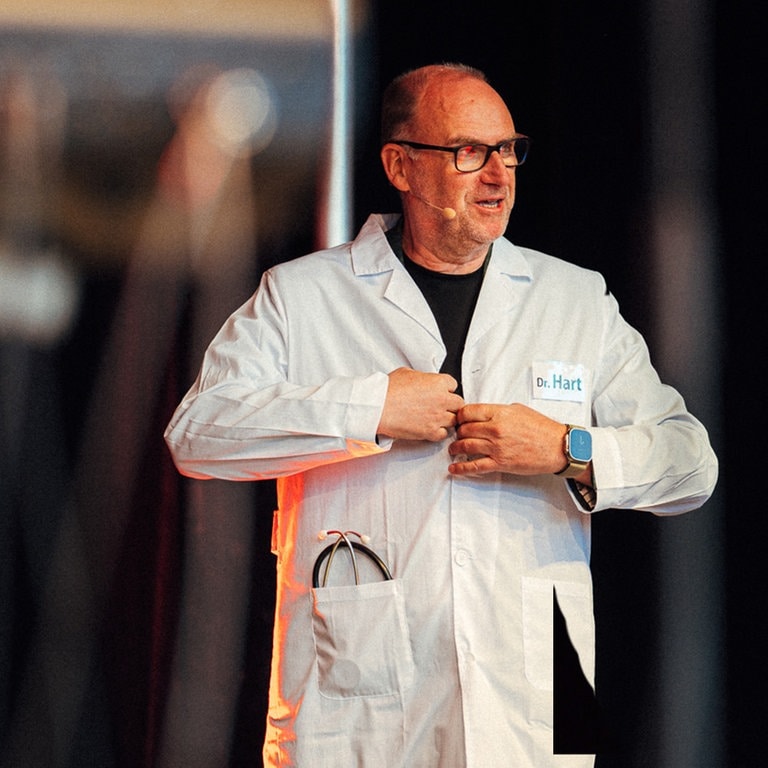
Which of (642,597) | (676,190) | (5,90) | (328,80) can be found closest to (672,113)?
(676,190)

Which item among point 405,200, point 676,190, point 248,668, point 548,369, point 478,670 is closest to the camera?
point 478,670

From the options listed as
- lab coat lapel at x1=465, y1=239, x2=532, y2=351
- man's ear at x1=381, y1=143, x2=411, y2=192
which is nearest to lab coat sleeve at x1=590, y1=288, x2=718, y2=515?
lab coat lapel at x1=465, y1=239, x2=532, y2=351

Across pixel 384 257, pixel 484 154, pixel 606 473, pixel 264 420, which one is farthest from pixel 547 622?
pixel 484 154

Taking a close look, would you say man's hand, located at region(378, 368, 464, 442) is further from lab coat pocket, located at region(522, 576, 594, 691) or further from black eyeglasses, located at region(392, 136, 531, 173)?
black eyeglasses, located at region(392, 136, 531, 173)

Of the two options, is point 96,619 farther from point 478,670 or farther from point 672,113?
point 672,113

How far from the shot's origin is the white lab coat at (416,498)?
64.6 inches

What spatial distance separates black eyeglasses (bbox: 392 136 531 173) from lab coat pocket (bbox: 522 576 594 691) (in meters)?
0.67

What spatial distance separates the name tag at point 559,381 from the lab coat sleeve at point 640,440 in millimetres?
52

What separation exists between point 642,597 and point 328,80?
1215mm

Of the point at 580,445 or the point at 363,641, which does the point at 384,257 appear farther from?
the point at 363,641

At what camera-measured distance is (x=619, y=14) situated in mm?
2238

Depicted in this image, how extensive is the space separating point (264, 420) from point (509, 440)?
1.16 feet

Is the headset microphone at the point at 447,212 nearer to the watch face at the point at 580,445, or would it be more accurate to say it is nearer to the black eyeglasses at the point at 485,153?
the black eyeglasses at the point at 485,153

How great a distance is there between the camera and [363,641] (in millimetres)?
1648
